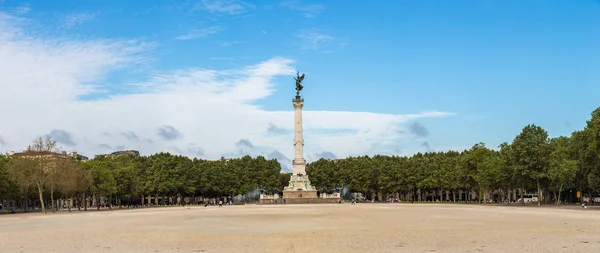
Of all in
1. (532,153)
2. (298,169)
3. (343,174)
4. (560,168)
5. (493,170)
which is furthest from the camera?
(343,174)

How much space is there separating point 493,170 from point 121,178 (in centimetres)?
6733

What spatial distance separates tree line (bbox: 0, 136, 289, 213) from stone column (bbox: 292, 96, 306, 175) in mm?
30033

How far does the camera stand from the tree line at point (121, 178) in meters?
89.6

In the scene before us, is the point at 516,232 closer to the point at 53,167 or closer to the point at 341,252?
the point at 341,252

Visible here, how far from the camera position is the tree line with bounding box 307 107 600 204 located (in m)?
89.9

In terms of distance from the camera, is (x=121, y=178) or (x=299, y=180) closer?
(x=121, y=178)

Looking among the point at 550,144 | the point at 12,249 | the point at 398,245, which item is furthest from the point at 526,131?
the point at 12,249

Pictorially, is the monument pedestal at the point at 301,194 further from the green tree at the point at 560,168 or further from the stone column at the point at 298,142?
the green tree at the point at 560,168

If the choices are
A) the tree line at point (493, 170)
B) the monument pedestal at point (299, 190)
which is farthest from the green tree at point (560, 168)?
the monument pedestal at point (299, 190)

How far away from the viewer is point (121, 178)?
118875 mm

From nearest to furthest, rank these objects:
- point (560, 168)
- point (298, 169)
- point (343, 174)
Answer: point (560, 168) → point (298, 169) → point (343, 174)

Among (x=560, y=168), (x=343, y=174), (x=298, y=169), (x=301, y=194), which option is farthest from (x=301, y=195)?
(x=560, y=168)

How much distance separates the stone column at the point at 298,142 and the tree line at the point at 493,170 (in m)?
30.7

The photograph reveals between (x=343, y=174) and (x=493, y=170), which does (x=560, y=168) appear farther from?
(x=343, y=174)
